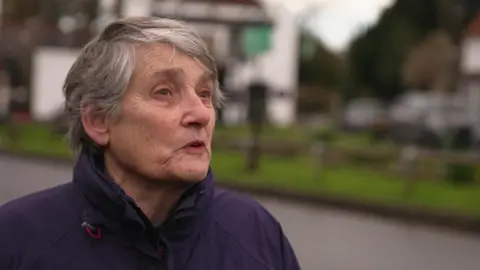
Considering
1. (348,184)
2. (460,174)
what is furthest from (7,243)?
(460,174)

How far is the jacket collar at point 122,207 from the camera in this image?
218cm

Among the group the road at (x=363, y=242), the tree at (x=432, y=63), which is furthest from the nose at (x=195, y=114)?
the tree at (x=432, y=63)

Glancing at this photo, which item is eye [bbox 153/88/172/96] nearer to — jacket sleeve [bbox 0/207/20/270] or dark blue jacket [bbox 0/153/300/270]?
dark blue jacket [bbox 0/153/300/270]

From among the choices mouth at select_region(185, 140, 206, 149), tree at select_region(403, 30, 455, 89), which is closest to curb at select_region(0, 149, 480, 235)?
mouth at select_region(185, 140, 206, 149)

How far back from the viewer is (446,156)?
717 inches

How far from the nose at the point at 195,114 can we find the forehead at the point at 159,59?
71 mm

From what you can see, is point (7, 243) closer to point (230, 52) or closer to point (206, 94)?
point (206, 94)

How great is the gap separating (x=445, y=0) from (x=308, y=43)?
2184cm

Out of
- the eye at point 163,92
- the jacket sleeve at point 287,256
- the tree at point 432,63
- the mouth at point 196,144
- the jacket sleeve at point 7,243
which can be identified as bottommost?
the tree at point 432,63

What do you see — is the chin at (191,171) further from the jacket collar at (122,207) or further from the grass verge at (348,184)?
the grass verge at (348,184)

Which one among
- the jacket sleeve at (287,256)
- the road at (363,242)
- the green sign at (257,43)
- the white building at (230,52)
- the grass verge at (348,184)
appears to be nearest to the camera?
the jacket sleeve at (287,256)

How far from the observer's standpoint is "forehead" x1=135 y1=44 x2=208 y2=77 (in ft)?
7.48

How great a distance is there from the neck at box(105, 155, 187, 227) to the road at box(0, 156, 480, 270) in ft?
24.6

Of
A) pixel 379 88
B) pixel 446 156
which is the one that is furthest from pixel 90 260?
pixel 379 88
